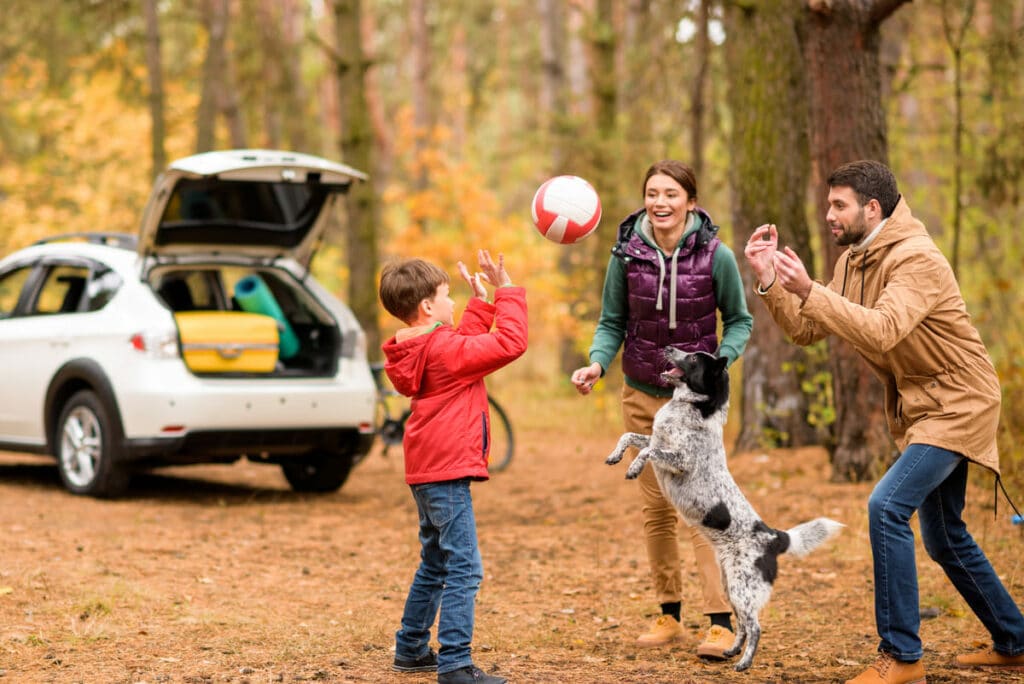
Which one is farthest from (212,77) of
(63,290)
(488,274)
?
(488,274)

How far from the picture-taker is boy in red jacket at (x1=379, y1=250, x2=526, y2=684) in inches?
185

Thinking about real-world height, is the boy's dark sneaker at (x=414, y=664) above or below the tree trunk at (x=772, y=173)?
below

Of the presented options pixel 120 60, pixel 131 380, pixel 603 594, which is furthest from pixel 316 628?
pixel 120 60

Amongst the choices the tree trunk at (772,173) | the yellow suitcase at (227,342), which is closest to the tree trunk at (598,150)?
the tree trunk at (772,173)

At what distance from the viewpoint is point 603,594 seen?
6871 mm

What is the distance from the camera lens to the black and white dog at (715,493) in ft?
16.1

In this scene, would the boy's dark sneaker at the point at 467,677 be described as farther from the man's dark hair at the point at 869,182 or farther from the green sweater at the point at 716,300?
the man's dark hair at the point at 869,182

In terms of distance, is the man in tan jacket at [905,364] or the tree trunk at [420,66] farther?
the tree trunk at [420,66]

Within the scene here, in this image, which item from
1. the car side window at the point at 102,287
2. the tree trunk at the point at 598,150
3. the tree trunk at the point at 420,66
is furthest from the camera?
the tree trunk at the point at 420,66

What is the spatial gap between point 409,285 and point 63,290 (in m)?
6.30

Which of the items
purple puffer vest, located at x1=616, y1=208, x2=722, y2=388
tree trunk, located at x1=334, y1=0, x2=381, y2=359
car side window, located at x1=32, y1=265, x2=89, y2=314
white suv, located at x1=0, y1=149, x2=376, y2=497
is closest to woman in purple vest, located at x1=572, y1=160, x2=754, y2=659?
purple puffer vest, located at x1=616, y1=208, x2=722, y2=388

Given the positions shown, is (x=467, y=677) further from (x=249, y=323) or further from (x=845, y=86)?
(x=845, y=86)

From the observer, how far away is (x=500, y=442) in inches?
491

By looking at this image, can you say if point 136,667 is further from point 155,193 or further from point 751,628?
point 155,193
